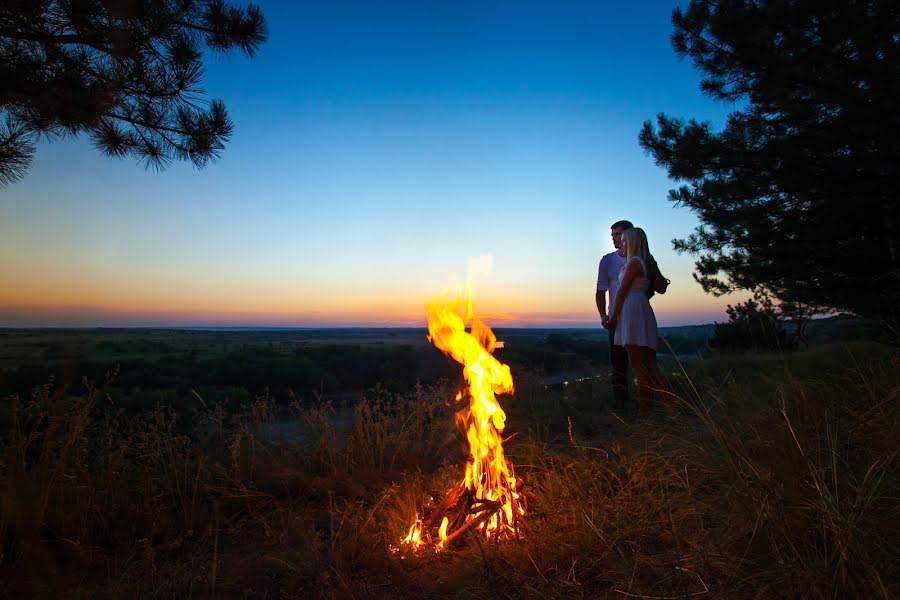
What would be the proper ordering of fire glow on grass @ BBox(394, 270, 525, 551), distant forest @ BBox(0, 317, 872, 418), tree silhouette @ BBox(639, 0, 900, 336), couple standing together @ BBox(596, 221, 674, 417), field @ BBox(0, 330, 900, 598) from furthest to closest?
distant forest @ BBox(0, 317, 872, 418) < tree silhouette @ BBox(639, 0, 900, 336) < couple standing together @ BBox(596, 221, 674, 417) < fire glow on grass @ BBox(394, 270, 525, 551) < field @ BBox(0, 330, 900, 598)

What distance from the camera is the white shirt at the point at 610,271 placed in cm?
560

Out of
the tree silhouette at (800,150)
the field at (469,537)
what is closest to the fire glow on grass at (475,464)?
the field at (469,537)

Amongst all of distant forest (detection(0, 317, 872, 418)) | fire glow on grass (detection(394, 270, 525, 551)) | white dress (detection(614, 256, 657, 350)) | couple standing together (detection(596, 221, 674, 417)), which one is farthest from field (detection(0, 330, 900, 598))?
distant forest (detection(0, 317, 872, 418))

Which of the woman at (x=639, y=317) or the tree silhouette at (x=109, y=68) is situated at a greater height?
the tree silhouette at (x=109, y=68)

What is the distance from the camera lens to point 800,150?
744cm

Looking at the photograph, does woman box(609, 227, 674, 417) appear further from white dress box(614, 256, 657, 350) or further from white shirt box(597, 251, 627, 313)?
white shirt box(597, 251, 627, 313)

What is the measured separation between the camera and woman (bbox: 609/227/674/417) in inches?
190

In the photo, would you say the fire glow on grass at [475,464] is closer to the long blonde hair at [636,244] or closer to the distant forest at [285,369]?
the long blonde hair at [636,244]

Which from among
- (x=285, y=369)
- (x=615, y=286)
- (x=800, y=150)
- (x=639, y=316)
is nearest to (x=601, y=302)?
(x=615, y=286)

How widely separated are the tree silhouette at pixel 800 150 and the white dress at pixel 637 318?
4.05 m

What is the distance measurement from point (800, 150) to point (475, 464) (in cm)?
719

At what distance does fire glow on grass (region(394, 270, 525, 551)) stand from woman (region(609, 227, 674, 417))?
1786 millimetres

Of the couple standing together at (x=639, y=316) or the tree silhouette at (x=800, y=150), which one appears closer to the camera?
the couple standing together at (x=639, y=316)

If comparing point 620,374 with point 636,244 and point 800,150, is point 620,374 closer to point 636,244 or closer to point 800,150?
point 636,244
